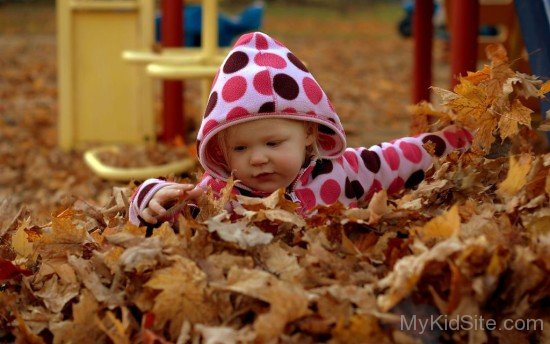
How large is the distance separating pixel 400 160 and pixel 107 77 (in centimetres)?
453

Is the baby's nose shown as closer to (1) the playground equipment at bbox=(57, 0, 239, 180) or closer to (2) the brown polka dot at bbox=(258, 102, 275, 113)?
(2) the brown polka dot at bbox=(258, 102, 275, 113)

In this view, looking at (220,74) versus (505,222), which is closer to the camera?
(505,222)

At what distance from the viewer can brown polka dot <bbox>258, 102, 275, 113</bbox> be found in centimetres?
251

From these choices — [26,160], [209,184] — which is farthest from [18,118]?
[209,184]

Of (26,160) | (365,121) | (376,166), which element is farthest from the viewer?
(365,121)

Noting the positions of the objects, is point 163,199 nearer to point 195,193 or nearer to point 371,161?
point 195,193

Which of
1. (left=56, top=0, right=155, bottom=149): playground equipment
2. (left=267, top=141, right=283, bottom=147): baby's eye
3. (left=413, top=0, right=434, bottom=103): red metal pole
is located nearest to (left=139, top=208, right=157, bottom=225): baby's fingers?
(left=267, top=141, right=283, bottom=147): baby's eye

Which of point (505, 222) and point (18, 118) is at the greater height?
point (505, 222)

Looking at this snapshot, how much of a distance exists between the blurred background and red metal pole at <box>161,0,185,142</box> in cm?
9

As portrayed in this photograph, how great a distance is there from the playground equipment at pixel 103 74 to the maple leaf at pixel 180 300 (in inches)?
196

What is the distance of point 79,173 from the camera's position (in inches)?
254

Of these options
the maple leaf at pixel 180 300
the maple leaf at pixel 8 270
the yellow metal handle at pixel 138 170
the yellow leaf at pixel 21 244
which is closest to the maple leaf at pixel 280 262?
the maple leaf at pixel 180 300

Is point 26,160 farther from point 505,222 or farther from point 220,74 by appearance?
point 505,222

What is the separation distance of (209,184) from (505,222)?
0.96m
